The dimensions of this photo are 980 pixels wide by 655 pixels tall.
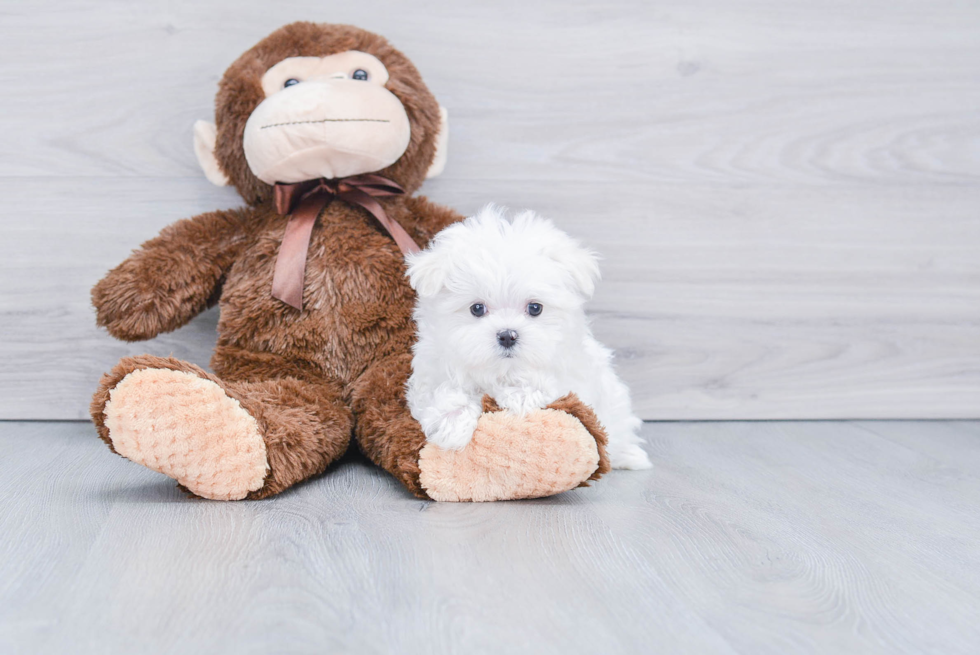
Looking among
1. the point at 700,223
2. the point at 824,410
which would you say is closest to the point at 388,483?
the point at 700,223

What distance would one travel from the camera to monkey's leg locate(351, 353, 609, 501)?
0.87 meters

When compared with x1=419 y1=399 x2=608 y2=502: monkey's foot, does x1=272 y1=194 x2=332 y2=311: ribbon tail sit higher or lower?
higher

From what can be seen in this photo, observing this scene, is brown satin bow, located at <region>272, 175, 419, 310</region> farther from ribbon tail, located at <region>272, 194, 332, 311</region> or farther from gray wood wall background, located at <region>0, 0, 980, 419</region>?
gray wood wall background, located at <region>0, 0, 980, 419</region>

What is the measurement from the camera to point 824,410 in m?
1.41

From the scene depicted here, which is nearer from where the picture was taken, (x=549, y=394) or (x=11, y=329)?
(x=549, y=394)

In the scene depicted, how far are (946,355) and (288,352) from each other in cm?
119

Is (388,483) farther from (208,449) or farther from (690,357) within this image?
(690,357)

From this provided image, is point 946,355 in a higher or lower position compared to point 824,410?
higher

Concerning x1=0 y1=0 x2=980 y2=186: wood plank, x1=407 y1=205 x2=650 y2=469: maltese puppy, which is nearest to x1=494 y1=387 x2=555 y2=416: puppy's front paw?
x1=407 y1=205 x2=650 y2=469: maltese puppy

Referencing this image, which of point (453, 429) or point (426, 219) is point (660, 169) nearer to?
point (426, 219)

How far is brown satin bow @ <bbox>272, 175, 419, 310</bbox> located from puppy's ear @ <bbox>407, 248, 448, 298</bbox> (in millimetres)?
182

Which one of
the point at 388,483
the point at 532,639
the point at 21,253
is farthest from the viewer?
the point at 21,253

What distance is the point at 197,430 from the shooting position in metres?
0.84

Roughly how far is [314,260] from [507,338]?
37cm
